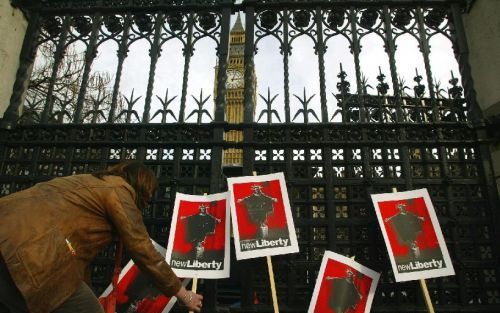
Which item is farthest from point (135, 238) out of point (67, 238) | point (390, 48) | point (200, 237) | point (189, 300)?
point (390, 48)

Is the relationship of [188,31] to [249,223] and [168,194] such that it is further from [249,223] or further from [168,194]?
[249,223]

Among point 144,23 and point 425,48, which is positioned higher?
point 144,23

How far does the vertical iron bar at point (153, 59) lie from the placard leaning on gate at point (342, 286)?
3569 mm

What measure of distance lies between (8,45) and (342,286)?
6627 mm

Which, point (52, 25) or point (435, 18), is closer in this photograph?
point (435, 18)

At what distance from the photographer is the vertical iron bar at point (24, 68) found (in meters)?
6.03

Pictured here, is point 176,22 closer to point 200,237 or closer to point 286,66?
point 286,66

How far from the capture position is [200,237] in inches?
186

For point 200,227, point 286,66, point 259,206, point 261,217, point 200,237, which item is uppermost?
point 286,66

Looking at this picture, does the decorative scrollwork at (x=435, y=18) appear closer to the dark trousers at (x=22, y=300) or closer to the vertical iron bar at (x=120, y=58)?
the vertical iron bar at (x=120, y=58)

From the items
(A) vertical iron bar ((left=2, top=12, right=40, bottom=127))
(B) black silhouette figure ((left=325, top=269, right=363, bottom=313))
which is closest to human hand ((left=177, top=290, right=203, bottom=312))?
(B) black silhouette figure ((left=325, top=269, right=363, bottom=313))

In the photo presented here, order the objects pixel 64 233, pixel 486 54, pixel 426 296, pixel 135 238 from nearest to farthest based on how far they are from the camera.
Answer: pixel 64 233
pixel 135 238
pixel 426 296
pixel 486 54

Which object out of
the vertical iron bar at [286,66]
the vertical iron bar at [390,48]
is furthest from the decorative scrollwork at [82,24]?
the vertical iron bar at [390,48]

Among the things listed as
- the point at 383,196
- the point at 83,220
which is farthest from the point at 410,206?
the point at 83,220
